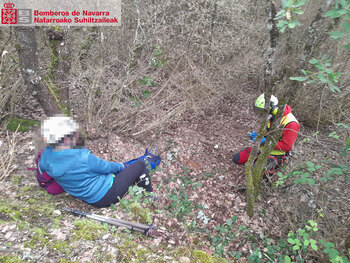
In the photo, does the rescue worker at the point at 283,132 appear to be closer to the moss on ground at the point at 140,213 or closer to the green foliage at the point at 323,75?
the green foliage at the point at 323,75

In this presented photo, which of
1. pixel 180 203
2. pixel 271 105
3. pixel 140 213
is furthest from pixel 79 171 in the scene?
pixel 271 105

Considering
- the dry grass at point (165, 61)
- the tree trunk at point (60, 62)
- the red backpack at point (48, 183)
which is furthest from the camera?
the dry grass at point (165, 61)

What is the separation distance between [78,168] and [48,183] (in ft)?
2.10

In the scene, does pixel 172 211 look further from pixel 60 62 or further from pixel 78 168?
pixel 60 62

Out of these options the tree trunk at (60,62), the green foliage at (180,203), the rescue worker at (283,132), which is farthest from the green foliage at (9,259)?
the rescue worker at (283,132)

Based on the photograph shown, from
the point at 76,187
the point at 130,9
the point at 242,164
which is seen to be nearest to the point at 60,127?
the point at 76,187

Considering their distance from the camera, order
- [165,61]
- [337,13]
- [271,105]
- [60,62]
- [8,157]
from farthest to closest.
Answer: [165,61] < [60,62] < [271,105] < [8,157] < [337,13]

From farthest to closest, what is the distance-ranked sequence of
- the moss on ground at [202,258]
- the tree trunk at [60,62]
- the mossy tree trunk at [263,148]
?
the tree trunk at [60,62] < the mossy tree trunk at [263,148] < the moss on ground at [202,258]

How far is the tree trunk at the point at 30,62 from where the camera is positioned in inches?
130

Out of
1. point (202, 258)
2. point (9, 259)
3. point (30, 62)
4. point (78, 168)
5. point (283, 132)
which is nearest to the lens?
point (9, 259)

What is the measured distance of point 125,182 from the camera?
330 centimetres

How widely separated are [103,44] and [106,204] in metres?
3.56

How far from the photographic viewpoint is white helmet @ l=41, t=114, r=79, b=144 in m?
2.41

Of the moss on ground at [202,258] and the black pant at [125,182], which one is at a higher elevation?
the black pant at [125,182]
